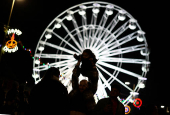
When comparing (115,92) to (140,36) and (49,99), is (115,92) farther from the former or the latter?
(140,36)

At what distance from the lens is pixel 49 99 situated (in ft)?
11.3

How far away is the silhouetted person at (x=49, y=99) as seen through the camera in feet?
11.1

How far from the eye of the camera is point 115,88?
400 cm

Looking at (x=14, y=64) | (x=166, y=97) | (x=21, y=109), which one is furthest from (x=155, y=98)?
(x=21, y=109)

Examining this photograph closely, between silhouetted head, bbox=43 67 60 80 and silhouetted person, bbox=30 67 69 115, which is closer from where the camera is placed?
silhouetted person, bbox=30 67 69 115

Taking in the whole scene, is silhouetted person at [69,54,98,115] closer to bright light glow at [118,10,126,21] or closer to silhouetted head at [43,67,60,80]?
silhouetted head at [43,67,60,80]

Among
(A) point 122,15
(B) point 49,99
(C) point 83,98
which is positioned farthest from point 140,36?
(B) point 49,99

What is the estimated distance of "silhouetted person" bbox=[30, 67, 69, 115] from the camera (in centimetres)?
338

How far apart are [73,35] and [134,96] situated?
22.4ft

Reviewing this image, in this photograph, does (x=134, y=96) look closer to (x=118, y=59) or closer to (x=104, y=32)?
(x=118, y=59)

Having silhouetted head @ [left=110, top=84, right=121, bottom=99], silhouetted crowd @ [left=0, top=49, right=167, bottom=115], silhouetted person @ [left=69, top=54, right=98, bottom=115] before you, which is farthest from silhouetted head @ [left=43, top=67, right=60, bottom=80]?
silhouetted head @ [left=110, top=84, right=121, bottom=99]

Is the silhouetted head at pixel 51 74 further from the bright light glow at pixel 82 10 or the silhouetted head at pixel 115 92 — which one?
the bright light glow at pixel 82 10

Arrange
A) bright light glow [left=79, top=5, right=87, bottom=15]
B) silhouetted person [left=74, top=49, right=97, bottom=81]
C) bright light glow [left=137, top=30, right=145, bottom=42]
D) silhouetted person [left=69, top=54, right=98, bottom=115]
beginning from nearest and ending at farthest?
silhouetted person [left=69, top=54, right=98, bottom=115]
silhouetted person [left=74, top=49, right=97, bottom=81]
bright light glow [left=137, top=30, right=145, bottom=42]
bright light glow [left=79, top=5, right=87, bottom=15]

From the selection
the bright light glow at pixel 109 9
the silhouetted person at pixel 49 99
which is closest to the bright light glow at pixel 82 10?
the bright light glow at pixel 109 9
